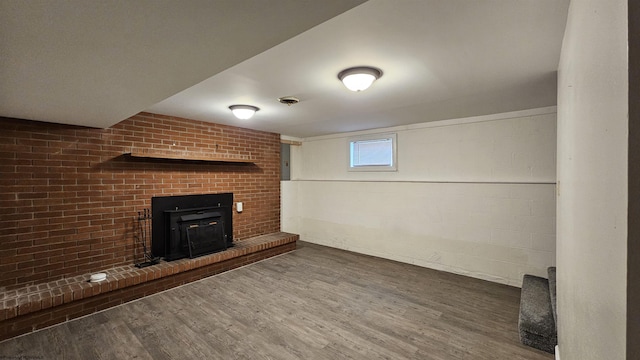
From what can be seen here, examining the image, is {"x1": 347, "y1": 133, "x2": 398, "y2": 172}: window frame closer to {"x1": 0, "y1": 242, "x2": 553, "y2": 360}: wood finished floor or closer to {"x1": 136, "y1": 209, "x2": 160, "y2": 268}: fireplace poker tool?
{"x1": 0, "y1": 242, "x2": 553, "y2": 360}: wood finished floor

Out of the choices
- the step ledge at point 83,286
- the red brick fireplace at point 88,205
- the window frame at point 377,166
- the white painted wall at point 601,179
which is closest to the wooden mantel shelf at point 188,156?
the red brick fireplace at point 88,205

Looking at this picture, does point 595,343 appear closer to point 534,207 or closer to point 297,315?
point 297,315

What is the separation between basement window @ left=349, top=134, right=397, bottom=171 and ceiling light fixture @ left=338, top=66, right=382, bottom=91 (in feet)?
8.35

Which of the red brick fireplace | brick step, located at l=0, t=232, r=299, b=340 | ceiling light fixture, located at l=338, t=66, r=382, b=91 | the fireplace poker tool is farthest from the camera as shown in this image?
the fireplace poker tool

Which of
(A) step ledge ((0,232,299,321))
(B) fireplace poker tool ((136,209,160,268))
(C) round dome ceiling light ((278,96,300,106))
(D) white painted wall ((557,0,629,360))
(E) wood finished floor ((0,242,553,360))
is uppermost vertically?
(C) round dome ceiling light ((278,96,300,106))

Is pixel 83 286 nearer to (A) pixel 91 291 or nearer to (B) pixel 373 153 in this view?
(A) pixel 91 291

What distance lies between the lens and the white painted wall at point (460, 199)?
10.8 ft

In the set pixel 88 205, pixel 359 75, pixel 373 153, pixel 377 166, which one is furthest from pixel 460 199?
pixel 88 205

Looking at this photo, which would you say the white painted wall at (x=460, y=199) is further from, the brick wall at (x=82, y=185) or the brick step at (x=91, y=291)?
the brick wall at (x=82, y=185)

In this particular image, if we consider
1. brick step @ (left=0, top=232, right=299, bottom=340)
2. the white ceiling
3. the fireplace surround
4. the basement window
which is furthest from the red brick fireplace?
the basement window

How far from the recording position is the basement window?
4.62 meters

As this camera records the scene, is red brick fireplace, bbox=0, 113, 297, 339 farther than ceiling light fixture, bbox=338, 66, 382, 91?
Yes

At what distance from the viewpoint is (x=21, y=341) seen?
2287 mm

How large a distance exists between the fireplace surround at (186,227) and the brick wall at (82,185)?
0.15 metres
